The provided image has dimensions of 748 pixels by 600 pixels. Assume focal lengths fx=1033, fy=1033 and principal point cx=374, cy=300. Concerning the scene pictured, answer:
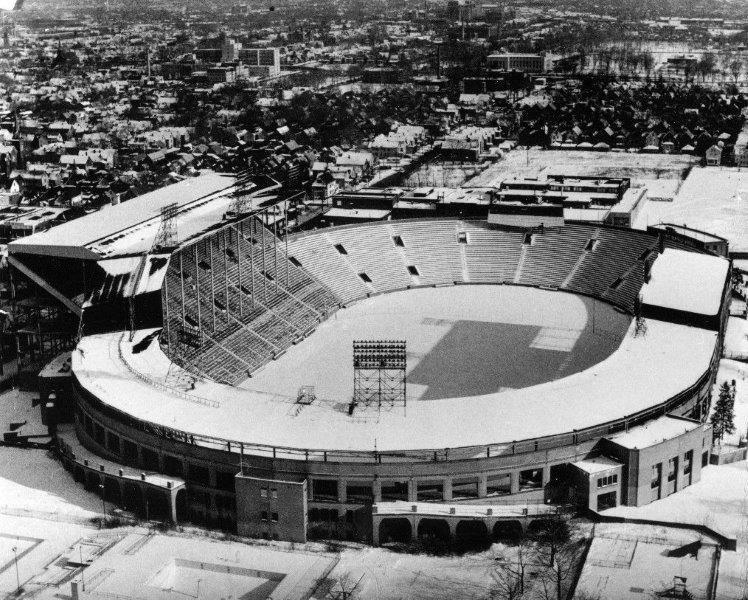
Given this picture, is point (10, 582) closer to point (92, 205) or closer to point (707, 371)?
point (707, 371)

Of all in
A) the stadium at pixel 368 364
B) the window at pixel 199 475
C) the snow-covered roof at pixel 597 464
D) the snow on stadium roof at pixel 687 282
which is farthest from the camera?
the snow on stadium roof at pixel 687 282

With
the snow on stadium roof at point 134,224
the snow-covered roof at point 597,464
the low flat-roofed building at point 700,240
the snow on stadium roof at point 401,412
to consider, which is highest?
the snow on stadium roof at point 134,224

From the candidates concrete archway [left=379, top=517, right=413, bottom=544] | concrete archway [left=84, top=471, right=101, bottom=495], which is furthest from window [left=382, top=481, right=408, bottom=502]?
concrete archway [left=84, top=471, right=101, bottom=495]

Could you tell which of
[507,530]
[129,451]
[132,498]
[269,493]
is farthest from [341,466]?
[129,451]

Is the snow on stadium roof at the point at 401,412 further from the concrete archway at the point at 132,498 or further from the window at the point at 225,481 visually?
the concrete archway at the point at 132,498

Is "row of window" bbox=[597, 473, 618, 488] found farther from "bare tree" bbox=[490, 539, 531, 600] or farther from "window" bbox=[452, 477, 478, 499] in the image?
"window" bbox=[452, 477, 478, 499]

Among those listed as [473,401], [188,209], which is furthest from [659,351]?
[188,209]

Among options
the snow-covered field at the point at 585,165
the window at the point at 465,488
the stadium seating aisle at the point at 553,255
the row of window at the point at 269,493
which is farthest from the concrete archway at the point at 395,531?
the snow-covered field at the point at 585,165
